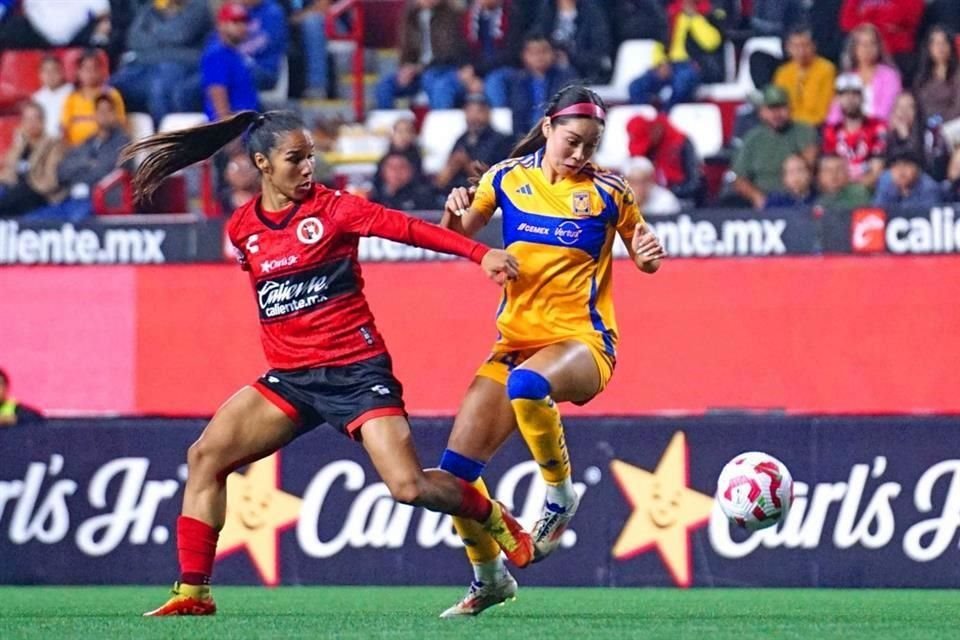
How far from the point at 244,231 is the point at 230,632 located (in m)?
1.58

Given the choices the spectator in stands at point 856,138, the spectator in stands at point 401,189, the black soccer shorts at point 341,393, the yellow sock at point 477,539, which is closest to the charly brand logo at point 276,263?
the black soccer shorts at point 341,393

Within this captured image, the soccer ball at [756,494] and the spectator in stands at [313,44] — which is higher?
the spectator in stands at [313,44]

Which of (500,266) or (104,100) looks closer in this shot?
(500,266)

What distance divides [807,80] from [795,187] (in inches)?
51.5

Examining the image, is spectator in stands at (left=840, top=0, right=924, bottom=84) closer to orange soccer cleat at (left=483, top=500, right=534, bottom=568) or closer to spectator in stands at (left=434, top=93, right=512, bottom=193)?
spectator in stands at (left=434, top=93, right=512, bottom=193)

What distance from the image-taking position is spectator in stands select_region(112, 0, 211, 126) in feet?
53.8

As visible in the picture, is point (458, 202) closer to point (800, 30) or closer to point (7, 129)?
point (800, 30)

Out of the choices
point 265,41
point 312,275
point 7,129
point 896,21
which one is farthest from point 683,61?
point 312,275

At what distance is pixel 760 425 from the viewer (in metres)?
11.1

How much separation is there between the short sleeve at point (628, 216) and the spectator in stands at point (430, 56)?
26.6ft

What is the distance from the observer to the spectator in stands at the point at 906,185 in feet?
45.7

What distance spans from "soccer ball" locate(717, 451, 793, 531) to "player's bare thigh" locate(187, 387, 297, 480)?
6.45 feet

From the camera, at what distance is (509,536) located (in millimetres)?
7875

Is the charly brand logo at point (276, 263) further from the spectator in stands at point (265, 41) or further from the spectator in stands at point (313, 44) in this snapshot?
the spectator in stands at point (313, 44)
